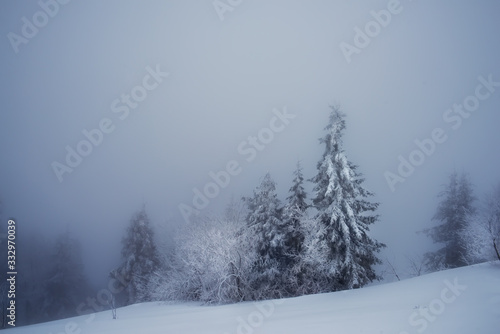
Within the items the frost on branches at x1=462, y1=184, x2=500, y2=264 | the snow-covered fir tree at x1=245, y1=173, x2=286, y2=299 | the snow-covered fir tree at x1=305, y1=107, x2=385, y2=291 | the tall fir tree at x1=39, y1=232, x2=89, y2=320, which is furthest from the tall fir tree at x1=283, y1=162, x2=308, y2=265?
the tall fir tree at x1=39, y1=232, x2=89, y2=320

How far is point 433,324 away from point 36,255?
188ft

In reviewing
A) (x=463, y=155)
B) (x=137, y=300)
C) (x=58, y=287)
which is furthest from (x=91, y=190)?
(x=463, y=155)

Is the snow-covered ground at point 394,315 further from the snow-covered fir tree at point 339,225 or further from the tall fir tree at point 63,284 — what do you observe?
the tall fir tree at point 63,284

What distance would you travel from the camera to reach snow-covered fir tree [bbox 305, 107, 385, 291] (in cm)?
1612

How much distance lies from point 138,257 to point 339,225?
2421 centimetres

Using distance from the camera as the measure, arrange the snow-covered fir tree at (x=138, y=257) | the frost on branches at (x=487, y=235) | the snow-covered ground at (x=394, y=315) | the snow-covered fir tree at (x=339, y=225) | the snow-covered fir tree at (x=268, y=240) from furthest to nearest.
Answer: the snow-covered fir tree at (x=138, y=257) → the snow-covered fir tree at (x=268, y=240) → the snow-covered fir tree at (x=339, y=225) → the frost on branches at (x=487, y=235) → the snow-covered ground at (x=394, y=315)

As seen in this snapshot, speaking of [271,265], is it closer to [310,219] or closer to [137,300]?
[310,219]

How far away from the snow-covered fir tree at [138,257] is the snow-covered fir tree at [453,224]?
28197 mm

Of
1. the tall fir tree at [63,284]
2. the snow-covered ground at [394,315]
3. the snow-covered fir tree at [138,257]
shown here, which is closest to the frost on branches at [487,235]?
the snow-covered ground at [394,315]

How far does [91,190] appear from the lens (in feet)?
597

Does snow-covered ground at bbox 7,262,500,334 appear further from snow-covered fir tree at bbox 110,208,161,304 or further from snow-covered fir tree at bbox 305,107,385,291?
snow-covered fir tree at bbox 110,208,161,304

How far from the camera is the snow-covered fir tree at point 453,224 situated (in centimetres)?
2147

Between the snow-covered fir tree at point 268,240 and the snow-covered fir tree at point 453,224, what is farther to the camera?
the snow-covered fir tree at point 453,224

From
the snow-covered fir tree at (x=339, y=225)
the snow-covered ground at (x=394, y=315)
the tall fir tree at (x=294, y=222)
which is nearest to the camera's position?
the snow-covered ground at (x=394, y=315)
